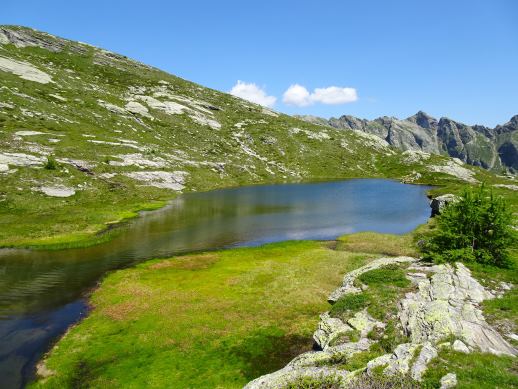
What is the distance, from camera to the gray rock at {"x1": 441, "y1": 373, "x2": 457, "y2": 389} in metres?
16.1

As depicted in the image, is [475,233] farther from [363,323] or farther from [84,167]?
[84,167]

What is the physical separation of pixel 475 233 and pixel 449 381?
31.8m

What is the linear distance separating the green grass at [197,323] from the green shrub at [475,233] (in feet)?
46.4

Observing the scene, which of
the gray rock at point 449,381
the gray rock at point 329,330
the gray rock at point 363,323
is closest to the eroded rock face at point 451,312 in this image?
the gray rock at point 363,323

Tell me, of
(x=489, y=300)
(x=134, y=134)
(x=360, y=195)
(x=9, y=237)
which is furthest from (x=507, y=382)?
(x=134, y=134)

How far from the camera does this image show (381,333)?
2669cm

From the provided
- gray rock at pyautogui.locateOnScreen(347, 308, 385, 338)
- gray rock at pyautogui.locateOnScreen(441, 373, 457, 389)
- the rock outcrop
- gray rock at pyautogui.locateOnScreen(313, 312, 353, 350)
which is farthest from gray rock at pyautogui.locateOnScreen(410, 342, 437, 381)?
gray rock at pyautogui.locateOnScreen(313, 312, 353, 350)

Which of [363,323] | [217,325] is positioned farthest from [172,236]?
[363,323]

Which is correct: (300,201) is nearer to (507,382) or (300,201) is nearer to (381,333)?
(381,333)

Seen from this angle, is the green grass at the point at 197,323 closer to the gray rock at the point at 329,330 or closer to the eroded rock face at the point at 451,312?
the gray rock at the point at 329,330

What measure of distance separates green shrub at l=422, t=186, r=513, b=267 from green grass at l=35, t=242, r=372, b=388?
14.1 metres

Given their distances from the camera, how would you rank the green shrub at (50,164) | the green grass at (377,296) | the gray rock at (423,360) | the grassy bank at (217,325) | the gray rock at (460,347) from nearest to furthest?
the gray rock at (423,360), the gray rock at (460,347), the grassy bank at (217,325), the green grass at (377,296), the green shrub at (50,164)

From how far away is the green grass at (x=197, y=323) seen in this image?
94.7 ft

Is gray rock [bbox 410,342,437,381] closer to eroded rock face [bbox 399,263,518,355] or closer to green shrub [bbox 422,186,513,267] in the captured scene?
eroded rock face [bbox 399,263,518,355]
